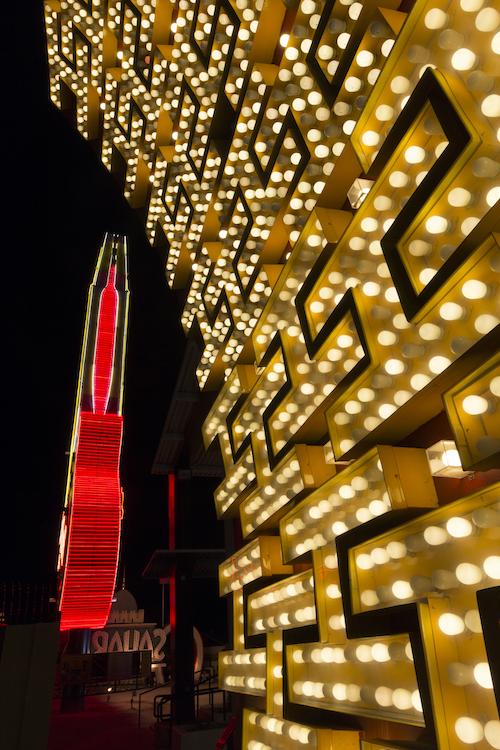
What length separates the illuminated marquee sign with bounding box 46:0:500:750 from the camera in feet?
6.94

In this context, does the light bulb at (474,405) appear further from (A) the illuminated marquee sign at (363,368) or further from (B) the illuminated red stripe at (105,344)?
(B) the illuminated red stripe at (105,344)

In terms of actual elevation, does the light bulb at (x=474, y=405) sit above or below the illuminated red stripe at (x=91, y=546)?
below

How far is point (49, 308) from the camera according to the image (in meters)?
17.3

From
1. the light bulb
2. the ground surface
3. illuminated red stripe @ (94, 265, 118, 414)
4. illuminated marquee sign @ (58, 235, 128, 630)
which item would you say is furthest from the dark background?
the light bulb

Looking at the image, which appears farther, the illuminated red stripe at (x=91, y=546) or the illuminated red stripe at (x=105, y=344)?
the illuminated red stripe at (x=105, y=344)

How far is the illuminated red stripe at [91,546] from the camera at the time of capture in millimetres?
9250

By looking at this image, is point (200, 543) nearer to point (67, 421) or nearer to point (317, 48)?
point (67, 421)

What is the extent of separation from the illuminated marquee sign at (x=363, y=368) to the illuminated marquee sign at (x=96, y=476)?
14.8 feet

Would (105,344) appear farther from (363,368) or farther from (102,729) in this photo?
(363,368)

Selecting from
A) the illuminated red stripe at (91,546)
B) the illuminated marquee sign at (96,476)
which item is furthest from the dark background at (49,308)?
the illuminated red stripe at (91,546)

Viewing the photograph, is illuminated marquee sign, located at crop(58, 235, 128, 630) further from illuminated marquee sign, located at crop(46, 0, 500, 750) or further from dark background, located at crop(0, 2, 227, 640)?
illuminated marquee sign, located at crop(46, 0, 500, 750)

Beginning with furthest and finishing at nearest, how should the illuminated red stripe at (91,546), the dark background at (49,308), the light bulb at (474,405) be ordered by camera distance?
the dark background at (49,308)
the illuminated red stripe at (91,546)
the light bulb at (474,405)

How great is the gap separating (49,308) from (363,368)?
16.3 metres

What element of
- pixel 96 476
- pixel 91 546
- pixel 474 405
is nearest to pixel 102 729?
pixel 91 546
